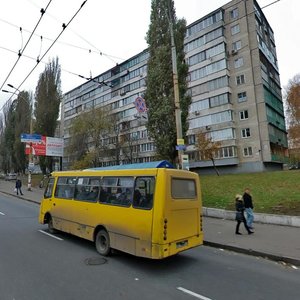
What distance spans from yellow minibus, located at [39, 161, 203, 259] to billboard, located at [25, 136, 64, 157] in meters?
23.1

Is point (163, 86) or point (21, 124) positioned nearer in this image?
point (163, 86)

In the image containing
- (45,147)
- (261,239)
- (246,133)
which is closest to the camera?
(261,239)

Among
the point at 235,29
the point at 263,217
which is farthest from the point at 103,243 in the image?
the point at 235,29

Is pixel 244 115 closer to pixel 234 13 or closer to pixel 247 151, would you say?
pixel 247 151

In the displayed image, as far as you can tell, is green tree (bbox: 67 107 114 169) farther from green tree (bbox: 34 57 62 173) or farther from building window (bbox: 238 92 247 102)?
building window (bbox: 238 92 247 102)

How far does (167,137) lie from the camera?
25.5m

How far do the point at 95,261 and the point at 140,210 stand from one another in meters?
1.79

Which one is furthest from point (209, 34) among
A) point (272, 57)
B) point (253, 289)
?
point (253, 289)

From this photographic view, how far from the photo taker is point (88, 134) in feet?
156

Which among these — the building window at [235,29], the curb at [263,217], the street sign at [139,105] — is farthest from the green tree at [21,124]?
the curb at [263,217]

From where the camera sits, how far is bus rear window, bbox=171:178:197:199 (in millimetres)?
7930

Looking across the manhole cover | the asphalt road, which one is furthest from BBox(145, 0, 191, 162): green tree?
the manhole cover

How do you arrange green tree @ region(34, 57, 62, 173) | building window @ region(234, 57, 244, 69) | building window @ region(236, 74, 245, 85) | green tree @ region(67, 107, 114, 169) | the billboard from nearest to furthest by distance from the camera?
1. the billboard
2. green tree @ region(34, 57, 62, 173)
3. green tree @ region(67, 107, 114, 169)
4. building window @ region(236, 74, 245, 85)
5. building window @ region(234, 57, 244, 69)

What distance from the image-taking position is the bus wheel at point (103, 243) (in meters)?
8.48
